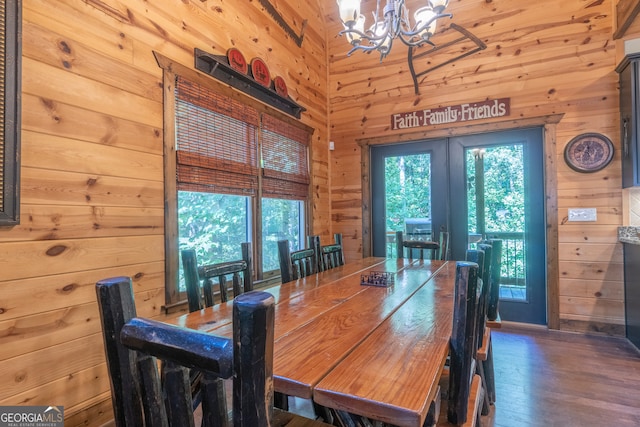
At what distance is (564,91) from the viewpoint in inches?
128

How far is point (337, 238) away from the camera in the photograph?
283cm

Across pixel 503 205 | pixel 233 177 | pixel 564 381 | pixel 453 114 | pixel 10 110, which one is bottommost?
pixel 564 381

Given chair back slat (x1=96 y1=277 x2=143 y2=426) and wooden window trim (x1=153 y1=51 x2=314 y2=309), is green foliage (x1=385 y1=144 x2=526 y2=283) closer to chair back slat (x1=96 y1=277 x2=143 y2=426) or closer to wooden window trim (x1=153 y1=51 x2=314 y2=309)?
wooden window trim (x1=153 y1=51 x2=314 y2=309)

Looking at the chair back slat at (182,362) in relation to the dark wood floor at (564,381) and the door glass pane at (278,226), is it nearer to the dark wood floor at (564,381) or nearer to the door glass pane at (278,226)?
the dark wood floor at (564,381)

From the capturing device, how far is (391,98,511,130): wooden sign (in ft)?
11.5

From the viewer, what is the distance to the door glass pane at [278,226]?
10.6ft

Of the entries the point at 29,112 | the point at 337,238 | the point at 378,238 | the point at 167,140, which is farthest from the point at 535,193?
the point at 29,112

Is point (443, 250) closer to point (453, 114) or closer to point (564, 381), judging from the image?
point (564, 381)

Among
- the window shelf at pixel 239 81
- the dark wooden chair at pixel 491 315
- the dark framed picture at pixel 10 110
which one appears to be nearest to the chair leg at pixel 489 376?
the dark wooden chair at pixel 491 315

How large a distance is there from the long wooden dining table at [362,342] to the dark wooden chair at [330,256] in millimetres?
648

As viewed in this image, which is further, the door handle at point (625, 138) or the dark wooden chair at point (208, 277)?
the door handle at point (625, 138)

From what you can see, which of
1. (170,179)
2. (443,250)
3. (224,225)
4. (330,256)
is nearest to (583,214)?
(443,250)

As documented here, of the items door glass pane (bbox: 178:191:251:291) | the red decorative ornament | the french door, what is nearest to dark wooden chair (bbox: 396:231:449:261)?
the french door

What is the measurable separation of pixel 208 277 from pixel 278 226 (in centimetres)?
187
